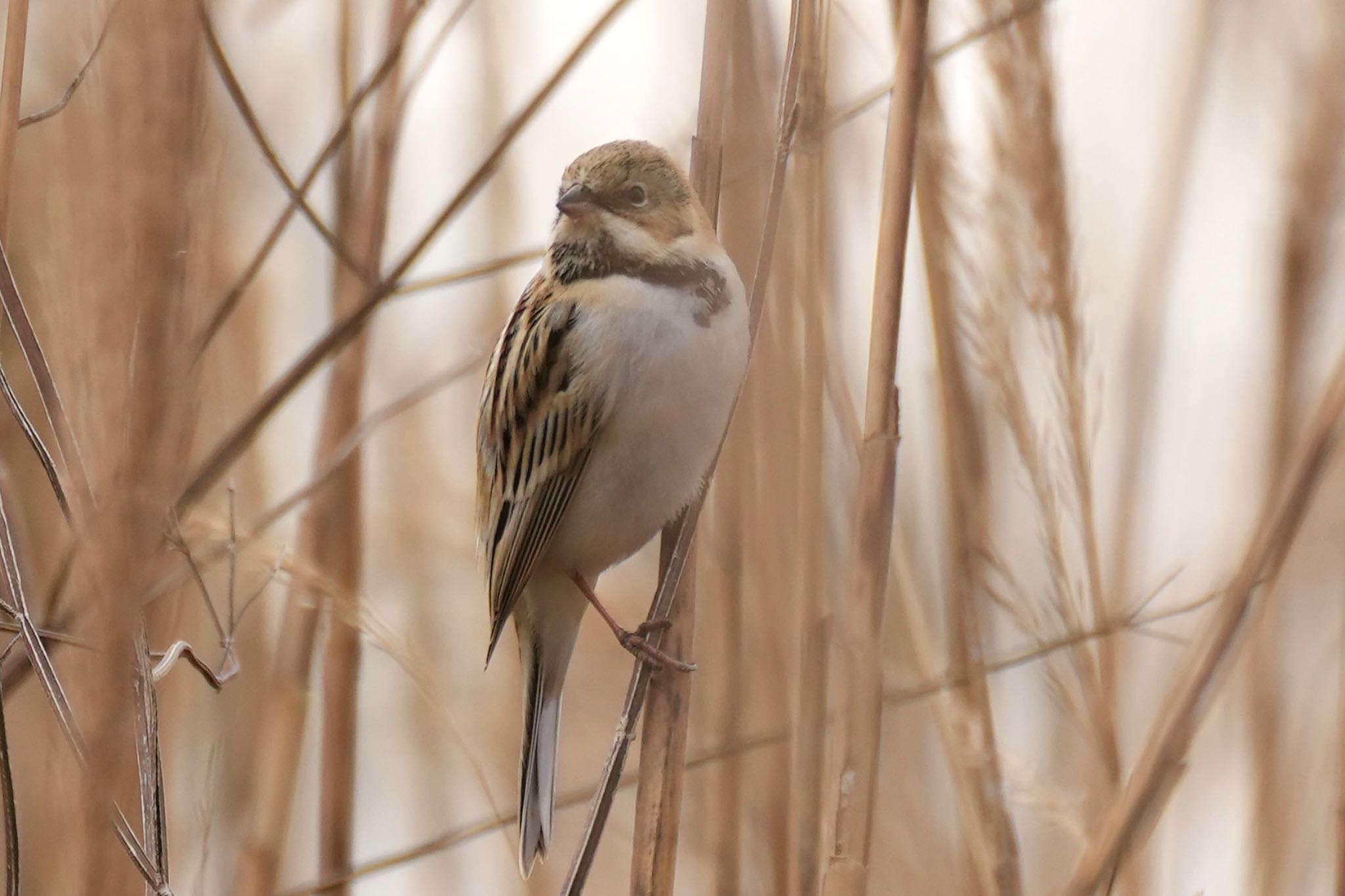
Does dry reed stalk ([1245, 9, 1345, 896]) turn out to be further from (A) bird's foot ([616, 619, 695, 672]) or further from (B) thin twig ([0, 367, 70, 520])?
(B) thin twig ([0, 367, 70, 520])

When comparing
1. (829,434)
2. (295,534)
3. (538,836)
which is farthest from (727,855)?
(295,534)

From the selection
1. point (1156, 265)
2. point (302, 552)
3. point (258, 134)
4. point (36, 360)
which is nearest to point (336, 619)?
point (302, 552)

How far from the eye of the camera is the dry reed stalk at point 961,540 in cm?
188

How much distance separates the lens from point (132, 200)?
0.77m

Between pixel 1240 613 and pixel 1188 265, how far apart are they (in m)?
1.04

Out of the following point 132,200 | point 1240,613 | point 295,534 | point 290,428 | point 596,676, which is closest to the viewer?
point 132,200

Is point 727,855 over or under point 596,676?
under

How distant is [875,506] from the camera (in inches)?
65.9

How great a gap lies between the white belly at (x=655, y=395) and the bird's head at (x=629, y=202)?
0.08 meters

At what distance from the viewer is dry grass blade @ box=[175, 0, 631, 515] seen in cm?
200

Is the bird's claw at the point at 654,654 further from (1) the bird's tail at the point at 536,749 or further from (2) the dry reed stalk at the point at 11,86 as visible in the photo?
(2) the dry reed stalk at the point at 11,86

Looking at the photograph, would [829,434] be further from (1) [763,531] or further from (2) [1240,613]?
(2) [1240,613]

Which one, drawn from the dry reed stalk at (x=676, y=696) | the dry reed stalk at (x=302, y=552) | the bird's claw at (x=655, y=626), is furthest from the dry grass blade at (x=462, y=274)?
the bird's claw at (x=655, y=626)

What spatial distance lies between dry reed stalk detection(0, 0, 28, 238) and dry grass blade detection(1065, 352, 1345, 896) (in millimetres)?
1439
